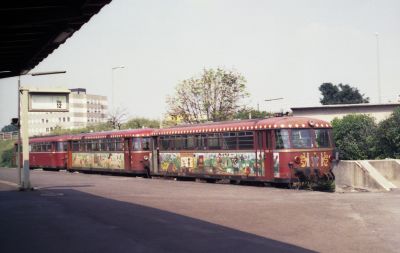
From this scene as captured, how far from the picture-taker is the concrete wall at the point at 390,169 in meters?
22.1

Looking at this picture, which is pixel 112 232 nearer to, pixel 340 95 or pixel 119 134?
pixel 119 134

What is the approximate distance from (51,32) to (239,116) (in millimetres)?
39307

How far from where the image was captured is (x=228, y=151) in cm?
2559

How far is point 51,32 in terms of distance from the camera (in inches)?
466

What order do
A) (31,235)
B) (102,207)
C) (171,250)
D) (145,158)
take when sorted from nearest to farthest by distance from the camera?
(171,250) < (31,235) < (102,207) < (145,158)

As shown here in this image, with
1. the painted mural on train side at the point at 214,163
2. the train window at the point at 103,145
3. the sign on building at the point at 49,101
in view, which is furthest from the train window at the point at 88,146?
the sign on building at the point at 49,101

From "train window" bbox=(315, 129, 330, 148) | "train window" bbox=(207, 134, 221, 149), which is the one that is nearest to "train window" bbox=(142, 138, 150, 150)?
"train window" bbox=(207, 134, 221, 149)

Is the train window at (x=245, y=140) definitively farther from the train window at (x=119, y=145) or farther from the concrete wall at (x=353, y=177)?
the train window at (x=119, y=145)

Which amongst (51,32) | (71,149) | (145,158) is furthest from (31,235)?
(71,149)

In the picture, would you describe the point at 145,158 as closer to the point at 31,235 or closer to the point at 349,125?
the point at 349,125

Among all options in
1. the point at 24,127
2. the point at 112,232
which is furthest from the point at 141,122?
the point at 112,232

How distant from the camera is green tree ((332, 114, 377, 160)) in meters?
32.4

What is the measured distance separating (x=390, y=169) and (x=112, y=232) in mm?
14116

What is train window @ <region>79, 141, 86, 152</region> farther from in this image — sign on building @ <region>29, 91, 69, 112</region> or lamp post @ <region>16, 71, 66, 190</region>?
sign on building @ <region>29, 91, 69, 112</region>
